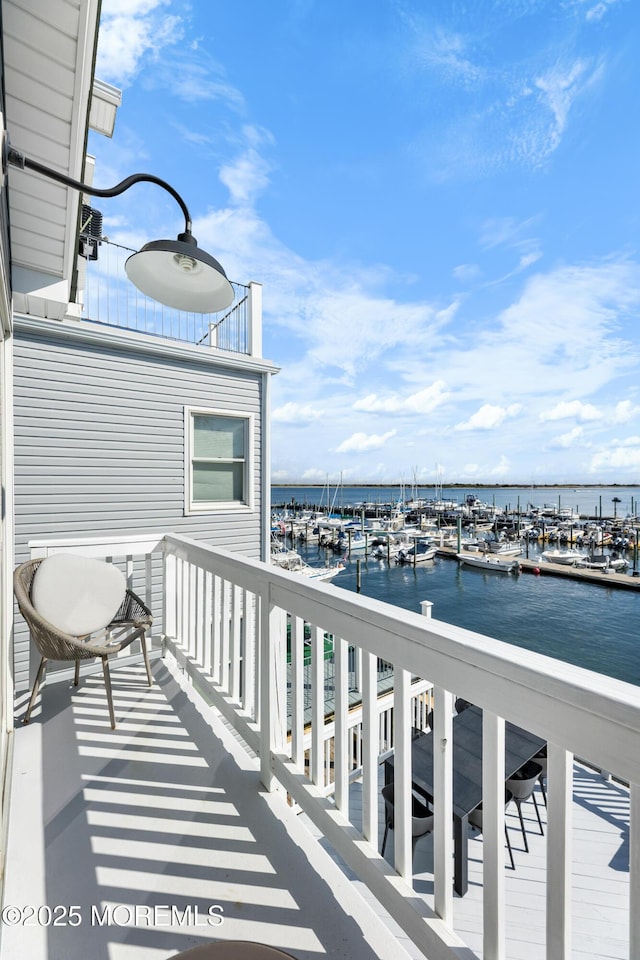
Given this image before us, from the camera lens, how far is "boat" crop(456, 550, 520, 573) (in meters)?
27.1

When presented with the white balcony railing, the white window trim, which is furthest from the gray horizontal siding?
the white balcony railing

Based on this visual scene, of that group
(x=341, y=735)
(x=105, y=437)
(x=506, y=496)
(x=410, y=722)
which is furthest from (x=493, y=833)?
(x=506, y=496)

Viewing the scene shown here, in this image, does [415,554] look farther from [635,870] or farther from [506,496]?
[506,496]

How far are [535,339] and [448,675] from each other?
33478 mm

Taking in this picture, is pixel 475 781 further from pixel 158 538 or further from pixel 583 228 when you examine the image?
pixel 583 228

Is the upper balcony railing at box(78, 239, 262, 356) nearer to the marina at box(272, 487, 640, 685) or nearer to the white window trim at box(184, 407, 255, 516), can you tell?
the white window trim at box(184, 407, 255, 516)

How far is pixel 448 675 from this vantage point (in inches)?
41.5

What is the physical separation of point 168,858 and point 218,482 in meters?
4.81

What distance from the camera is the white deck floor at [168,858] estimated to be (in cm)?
129

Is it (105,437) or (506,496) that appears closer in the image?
(105,437)

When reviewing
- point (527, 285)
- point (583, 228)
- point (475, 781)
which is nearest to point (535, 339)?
Answer: point (527, 285)

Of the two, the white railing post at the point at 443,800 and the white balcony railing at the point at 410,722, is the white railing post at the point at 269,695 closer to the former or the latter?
the white balcony railing at the point at 410,722

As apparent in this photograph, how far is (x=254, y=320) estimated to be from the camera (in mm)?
6184

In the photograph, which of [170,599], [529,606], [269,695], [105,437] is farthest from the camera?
[529,606]
